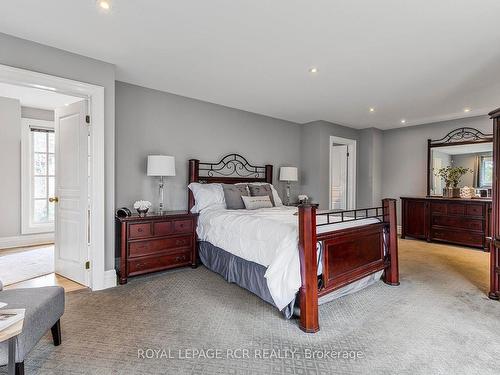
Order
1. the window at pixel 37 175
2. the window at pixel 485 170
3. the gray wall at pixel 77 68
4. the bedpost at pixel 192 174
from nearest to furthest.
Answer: the gray wall at pixel 77 68 < the bedpost at pixel 192 174 < the window at pixel 37 175 < the window at pixel 485 170

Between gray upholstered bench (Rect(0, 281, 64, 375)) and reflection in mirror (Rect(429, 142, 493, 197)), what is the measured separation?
256 inches

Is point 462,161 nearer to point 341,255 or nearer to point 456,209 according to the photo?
point 456,209

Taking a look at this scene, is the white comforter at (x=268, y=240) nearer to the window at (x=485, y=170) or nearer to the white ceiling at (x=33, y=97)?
the white ceiling at (x=33, y=97)

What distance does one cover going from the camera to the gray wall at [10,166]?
15.9 feet

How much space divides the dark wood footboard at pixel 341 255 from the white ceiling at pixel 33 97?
4.09m

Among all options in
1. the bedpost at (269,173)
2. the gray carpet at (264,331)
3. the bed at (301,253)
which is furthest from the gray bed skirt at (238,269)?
the bedpost at (269,173)

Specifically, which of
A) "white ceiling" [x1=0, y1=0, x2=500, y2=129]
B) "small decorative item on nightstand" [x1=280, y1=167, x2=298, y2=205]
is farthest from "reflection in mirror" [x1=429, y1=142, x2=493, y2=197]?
"small decorative item on nightstand" [x1=280, y1=167, x2=298, y2=205]

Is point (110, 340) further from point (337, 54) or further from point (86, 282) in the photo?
point (337, 54)

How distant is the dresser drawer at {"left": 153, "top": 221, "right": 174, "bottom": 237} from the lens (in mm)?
3451

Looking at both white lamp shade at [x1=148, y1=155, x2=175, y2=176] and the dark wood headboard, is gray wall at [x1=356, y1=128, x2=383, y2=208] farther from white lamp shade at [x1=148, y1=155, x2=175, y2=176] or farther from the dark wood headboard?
white lamp shade at [x1=148, y1=155, x2=175, y2=176]

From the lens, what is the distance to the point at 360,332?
7.27 ft

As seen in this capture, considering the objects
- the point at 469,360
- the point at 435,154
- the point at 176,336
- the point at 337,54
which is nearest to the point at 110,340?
the point at 176,336

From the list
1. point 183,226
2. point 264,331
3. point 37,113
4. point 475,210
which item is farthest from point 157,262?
point 475,210

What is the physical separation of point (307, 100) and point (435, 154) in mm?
3457
